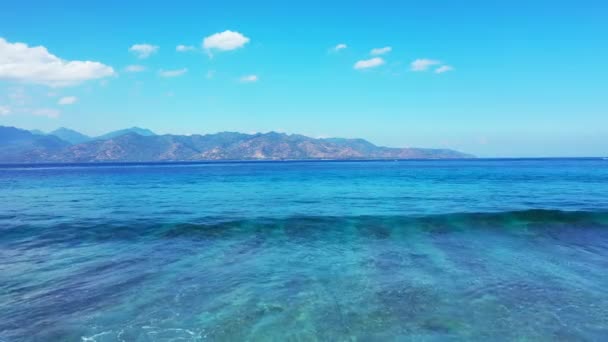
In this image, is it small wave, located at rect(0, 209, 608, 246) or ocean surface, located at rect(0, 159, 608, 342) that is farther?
small wave, located at rect(0, 209, 608, 246)

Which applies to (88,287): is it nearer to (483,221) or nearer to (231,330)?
(231,330)

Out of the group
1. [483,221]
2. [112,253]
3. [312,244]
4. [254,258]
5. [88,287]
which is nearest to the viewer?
[88,287]

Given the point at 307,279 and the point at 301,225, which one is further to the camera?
the point at 301,225

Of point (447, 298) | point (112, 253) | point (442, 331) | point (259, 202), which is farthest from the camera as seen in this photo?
point (259, 202)

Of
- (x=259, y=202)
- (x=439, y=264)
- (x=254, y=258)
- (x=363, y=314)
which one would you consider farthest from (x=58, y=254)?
(x=259, y=202)

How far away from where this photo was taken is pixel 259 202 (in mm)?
35812

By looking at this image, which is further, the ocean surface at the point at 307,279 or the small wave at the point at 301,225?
the small wave at the point at 301,225

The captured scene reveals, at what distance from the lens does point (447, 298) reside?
35.0ft

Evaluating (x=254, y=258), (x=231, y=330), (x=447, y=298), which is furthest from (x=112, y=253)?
(x=447, y=298)

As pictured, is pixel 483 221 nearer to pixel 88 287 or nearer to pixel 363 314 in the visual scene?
pixel 363 314

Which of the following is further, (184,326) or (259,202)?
(259,202)

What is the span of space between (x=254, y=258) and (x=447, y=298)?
325 inches

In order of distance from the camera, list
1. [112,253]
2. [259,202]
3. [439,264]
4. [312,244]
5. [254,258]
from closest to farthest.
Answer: [439,264], [254,258], [112,253], [312,244], [259,202]

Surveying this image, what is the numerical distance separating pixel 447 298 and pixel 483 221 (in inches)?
613
